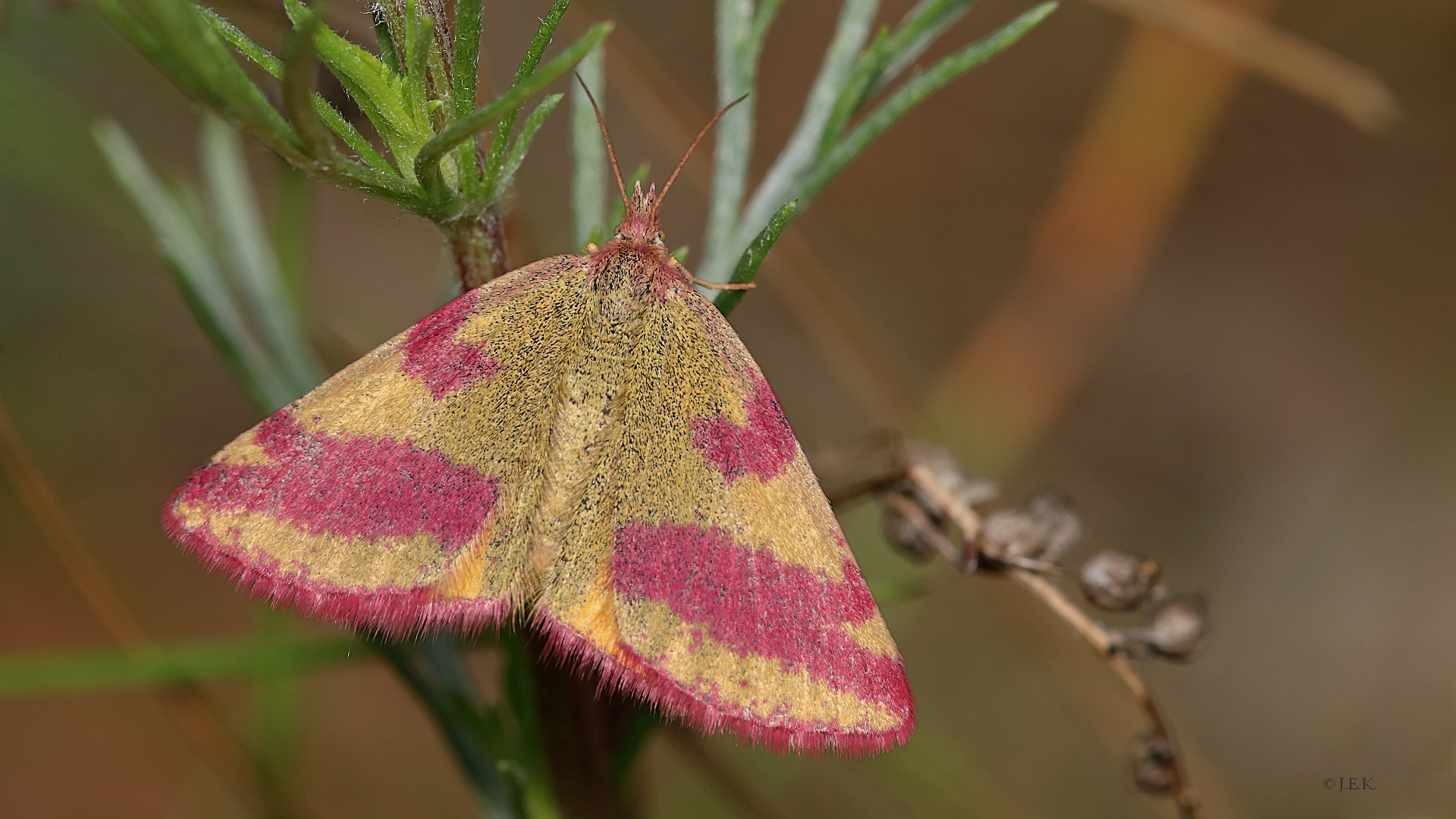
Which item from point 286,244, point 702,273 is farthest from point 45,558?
point 702,273

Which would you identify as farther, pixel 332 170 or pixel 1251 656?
pixel 1251 656

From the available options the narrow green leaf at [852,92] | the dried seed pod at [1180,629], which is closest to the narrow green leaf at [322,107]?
the narrow green leaf at [852,92]

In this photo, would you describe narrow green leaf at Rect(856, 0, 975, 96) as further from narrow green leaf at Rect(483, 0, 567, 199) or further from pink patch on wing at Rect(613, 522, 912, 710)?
pink patch on wing at Rect(613, 522, 912, 710)

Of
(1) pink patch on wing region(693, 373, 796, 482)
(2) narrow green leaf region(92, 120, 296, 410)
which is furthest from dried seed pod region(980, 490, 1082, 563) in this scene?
(2) narrow green leaf region(92, 120, 296, 410)

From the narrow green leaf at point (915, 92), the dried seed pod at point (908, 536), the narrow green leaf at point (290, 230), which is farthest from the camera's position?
the narrow green leaf at point (290, 230)

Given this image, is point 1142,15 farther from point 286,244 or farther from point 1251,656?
point 1251,656

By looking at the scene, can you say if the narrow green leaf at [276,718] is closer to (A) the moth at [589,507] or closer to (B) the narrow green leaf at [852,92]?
(A) the moth at [589,507]
